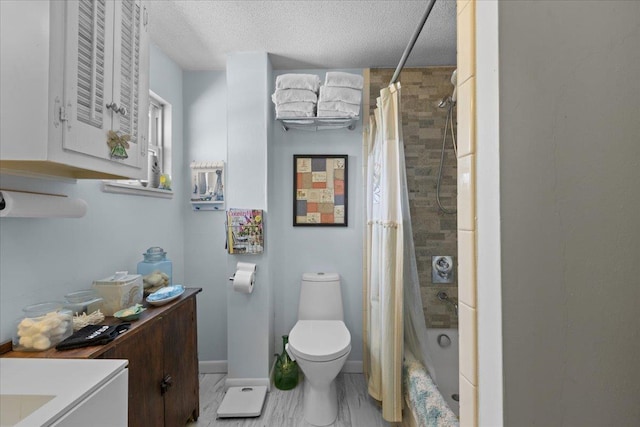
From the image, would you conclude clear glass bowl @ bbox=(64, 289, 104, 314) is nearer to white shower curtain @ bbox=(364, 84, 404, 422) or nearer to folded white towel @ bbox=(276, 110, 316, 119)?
white shower curtain @ bbox=(364, 84, 404, 422)

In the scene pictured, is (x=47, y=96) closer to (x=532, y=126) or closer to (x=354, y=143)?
(x=532, y=126)

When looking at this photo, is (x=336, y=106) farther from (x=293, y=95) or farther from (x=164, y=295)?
(x=164, y=295)

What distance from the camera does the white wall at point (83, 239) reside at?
1.15 m

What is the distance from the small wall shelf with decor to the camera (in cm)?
243

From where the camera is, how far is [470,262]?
1.87 ft

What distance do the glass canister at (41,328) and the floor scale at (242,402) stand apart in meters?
1.19

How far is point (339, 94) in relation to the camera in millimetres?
2158

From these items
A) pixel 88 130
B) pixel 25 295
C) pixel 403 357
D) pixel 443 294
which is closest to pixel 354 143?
pixel 443 294

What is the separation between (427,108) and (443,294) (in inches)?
56.8

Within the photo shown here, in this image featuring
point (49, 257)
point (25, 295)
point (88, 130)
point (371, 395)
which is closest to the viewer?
point (88, 130)

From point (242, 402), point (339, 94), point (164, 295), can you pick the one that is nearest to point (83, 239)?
point (164, 295)

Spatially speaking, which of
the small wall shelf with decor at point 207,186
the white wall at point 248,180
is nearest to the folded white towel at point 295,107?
the white wall at point 248,180

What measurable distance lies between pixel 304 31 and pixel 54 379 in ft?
7.02

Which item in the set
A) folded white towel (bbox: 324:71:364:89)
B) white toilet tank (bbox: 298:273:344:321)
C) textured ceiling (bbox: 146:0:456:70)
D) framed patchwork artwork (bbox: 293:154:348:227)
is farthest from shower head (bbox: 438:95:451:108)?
white toilet tank (bbox: 298:273:344:321)
